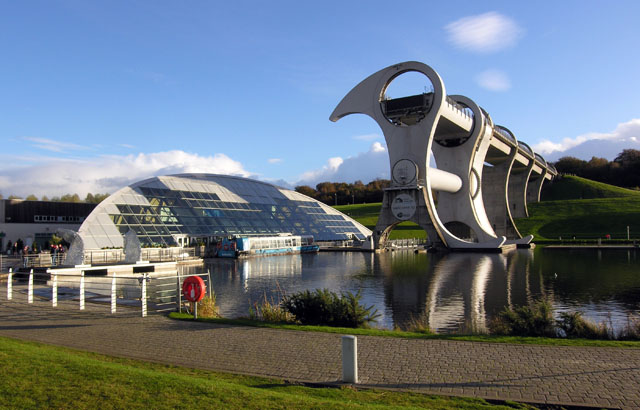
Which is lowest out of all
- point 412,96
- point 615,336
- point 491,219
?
point 615,336

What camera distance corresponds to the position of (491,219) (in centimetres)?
7456

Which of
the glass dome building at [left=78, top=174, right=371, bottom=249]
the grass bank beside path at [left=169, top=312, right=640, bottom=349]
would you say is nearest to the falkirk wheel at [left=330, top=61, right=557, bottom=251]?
the glass dome building at [left=78, top=174, right=371, bottom=249]

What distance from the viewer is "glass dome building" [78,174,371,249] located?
43281 millimetres

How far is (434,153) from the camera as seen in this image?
63.6m

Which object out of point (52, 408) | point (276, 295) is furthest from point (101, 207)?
point (52, 408)

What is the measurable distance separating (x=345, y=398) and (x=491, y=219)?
72500 mm

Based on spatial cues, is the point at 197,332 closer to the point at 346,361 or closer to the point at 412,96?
the point at 346,361

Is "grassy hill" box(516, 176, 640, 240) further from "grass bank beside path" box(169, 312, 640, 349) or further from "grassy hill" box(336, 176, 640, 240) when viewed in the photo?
"grass bank beside path" box(169, 312, 640, 349)

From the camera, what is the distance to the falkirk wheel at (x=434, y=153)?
5159cm

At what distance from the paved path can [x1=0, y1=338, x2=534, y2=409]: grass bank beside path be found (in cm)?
54

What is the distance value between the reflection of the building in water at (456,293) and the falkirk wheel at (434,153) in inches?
742

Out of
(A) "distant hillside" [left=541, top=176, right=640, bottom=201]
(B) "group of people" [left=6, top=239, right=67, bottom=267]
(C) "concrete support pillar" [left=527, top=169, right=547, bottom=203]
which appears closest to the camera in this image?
(B) "group of people" [left=6, top=239, right=67, bottom=267]

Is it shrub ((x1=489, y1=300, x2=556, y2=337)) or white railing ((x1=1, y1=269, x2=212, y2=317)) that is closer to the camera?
shrub ((x1=489, y1=300, x2=556, y2=337))

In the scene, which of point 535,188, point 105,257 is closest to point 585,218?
point 535,188
